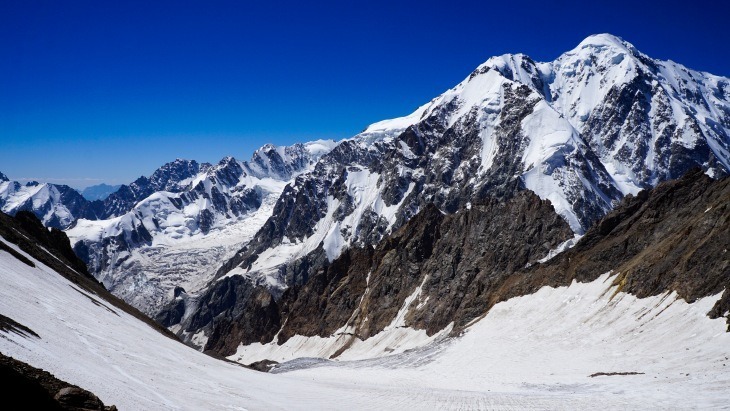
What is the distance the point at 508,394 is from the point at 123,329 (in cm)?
3412

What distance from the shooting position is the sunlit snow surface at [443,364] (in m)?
31.4

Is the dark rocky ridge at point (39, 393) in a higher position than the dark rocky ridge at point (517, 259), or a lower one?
lower

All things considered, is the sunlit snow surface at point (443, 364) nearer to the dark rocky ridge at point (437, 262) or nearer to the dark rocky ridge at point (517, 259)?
the dark rocky ridge at point (517, 259)

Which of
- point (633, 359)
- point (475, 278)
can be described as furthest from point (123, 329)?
point (475, 278)

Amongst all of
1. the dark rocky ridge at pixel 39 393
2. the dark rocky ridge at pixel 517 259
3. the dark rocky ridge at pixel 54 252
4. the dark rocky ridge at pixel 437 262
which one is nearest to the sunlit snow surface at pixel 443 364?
the dark rocky ridge at pixel 39 393

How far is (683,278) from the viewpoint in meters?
74.1

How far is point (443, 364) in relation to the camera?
87.8m

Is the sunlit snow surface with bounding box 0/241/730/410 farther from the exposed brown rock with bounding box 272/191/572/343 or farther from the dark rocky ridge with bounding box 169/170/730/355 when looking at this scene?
the exposed brown rock with bounding box 272/191/572/343

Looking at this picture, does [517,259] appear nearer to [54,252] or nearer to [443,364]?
[443,364]

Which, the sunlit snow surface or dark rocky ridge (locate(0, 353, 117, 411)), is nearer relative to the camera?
dark rocky ridge (locate(0, 353, 117, 411))

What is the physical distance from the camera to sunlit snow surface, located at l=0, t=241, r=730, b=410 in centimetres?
3141

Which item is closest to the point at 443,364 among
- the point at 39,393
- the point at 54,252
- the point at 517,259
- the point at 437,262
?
the point at 54,252

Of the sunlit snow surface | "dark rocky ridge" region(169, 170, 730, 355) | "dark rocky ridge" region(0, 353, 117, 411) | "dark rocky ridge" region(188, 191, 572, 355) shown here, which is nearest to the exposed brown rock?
"dark rocky ridge" region(188, 191, 572, 355)

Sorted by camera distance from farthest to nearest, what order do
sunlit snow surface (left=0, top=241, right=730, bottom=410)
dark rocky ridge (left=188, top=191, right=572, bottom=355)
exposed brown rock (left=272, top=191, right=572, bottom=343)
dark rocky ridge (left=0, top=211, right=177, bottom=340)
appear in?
dark rocky ridge (left=188, top=191, right=572, bottom=355), exposed brown rock (left=272, top=191, right=572, bottom=343), dark rocky ridge (left=0, top=211, right=177, bottom=340), sunlit snow surface (left=0, top=241, right=730, bottom=410)
